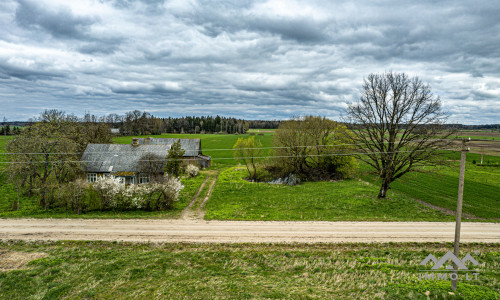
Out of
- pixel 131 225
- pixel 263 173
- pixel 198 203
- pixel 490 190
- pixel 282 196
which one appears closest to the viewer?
pixel 131 225

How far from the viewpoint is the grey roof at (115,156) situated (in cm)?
3788

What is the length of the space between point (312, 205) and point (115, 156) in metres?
30.1

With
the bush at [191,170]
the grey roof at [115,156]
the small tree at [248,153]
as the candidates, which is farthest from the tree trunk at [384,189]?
the grey roof at [115,156]

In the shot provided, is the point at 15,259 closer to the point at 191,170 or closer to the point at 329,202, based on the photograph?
the point at 329,202

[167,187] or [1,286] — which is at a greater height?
[167,187]

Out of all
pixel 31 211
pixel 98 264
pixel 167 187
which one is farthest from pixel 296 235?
pixel 31 211

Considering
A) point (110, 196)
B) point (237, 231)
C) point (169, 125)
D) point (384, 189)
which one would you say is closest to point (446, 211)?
point (384, 189)

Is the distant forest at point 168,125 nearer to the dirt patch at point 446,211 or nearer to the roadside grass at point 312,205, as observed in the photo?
the roadside grass at point 312,205

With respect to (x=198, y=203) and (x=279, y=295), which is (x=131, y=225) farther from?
(x=279, y=295)

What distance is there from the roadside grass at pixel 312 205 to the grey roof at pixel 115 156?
13408 mm

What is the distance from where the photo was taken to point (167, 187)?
25.0 metres

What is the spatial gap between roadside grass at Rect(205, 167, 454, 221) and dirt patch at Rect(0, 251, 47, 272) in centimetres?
1154

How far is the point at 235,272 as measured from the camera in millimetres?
13055

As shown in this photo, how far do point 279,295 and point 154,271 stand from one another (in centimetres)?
657
